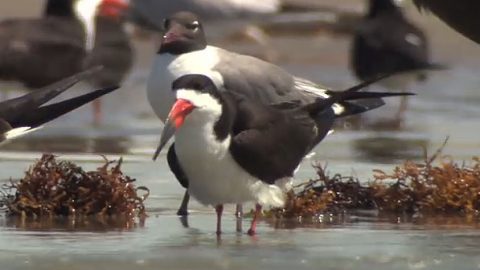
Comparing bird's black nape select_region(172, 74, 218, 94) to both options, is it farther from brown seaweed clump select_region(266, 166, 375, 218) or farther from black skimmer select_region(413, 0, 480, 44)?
black skimmer select_region(413, 0, 480, 44)

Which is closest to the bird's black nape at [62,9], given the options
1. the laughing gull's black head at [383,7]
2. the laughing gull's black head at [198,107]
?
the laughing gull's black head at [383,7]

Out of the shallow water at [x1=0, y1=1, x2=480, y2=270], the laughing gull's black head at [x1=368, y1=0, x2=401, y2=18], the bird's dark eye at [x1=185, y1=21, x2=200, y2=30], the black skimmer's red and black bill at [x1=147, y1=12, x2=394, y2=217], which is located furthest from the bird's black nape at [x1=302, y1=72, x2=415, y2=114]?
the laughing gull's black head at [x1=368, y1=0, x2=401, y2=18]

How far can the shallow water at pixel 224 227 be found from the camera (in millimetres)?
5914

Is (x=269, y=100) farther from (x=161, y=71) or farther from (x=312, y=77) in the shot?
(x=312, y=77)

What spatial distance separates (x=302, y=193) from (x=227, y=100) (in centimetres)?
83

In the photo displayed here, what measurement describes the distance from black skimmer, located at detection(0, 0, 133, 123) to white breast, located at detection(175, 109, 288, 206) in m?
5.30

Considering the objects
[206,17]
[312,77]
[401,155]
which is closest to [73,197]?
[401,155]

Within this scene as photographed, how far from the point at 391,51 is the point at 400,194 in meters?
6.91

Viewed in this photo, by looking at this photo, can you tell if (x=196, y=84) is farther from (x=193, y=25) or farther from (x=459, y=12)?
(x=459, y=12)

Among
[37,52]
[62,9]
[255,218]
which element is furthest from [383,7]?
[255,218]

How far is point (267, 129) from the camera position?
22.7ft

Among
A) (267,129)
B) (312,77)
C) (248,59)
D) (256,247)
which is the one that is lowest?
(256,247)

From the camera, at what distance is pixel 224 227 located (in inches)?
276

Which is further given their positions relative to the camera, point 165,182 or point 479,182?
point 165,182
